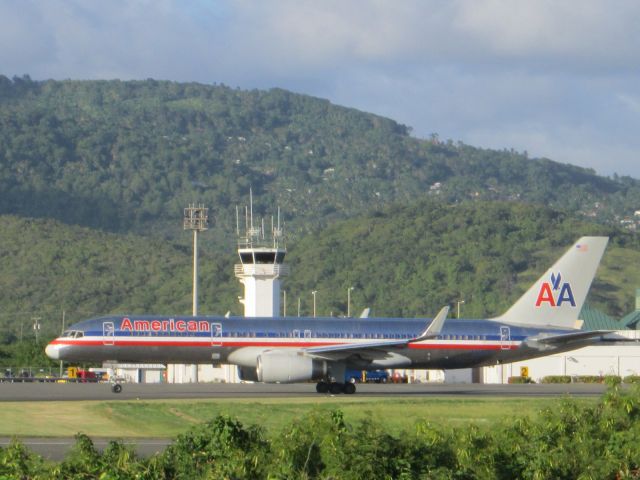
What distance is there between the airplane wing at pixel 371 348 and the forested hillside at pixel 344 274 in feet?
374

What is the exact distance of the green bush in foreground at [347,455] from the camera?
17.2m

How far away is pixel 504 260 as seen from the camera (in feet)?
611

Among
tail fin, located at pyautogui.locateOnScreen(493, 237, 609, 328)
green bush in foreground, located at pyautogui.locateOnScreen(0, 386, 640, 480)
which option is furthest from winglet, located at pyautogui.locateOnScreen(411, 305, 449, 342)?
green bush in foreground, located at pyautogui.locateOnScreen(0, 386, 640, 480)

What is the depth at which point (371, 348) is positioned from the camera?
48.1 metres

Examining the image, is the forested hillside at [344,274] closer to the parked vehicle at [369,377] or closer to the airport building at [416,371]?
the airport building at [416,371]

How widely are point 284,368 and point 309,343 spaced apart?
2.84 metres

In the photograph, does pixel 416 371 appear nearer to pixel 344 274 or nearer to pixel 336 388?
pixel 336 388

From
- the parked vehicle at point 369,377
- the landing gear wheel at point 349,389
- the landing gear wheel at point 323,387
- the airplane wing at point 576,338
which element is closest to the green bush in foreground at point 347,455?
the airplane wing at point 576,338

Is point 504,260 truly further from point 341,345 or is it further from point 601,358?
point 341,345

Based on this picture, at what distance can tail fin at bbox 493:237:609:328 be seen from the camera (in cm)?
5303

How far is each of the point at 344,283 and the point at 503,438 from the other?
161 metres

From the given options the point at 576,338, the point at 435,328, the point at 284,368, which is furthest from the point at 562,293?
the point at 284,368

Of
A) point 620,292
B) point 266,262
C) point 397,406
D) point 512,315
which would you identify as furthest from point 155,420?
point 620,292

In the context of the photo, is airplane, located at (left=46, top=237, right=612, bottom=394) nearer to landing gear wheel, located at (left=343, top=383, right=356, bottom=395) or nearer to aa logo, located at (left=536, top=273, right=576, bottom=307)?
landing gear wheel, located at (left=343, top=383, right=356, bottom=395)
